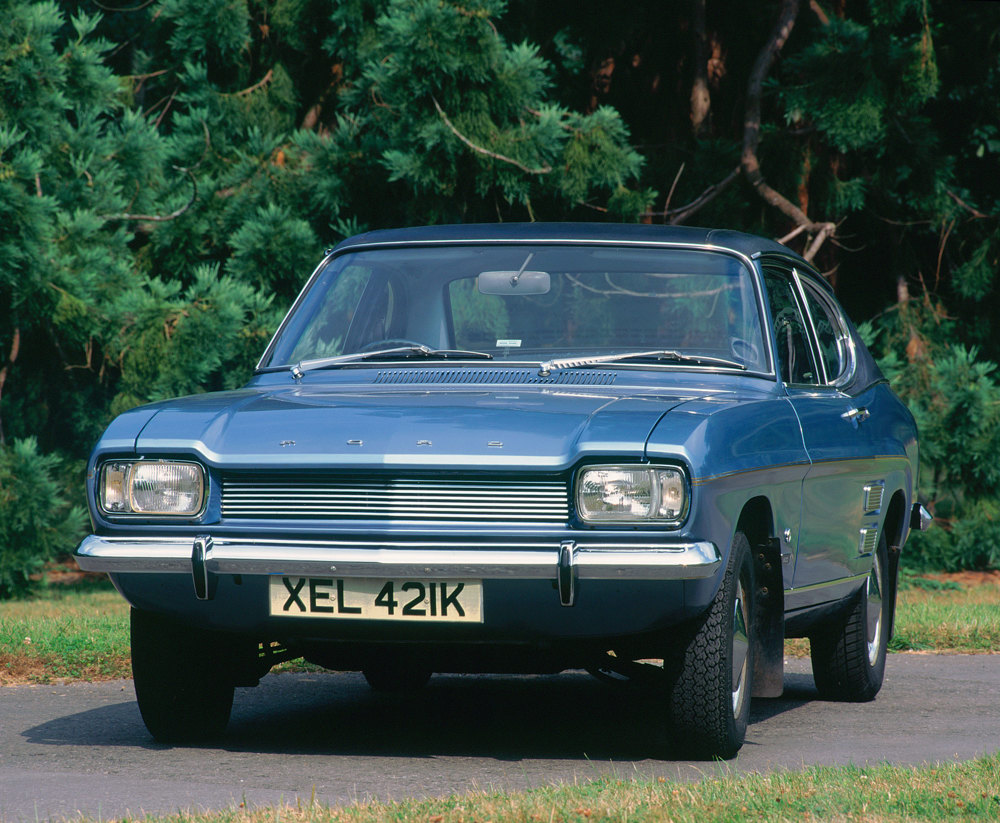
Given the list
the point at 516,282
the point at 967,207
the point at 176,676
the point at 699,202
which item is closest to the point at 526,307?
the point at 516,282

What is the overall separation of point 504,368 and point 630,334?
529 millimetres

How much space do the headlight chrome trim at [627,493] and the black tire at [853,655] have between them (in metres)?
2.47

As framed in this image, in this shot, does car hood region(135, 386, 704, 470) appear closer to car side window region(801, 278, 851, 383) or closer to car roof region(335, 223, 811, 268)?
car roof region(335, 223, 811, 268)

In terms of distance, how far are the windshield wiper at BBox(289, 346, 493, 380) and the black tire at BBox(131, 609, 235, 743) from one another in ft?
3.64

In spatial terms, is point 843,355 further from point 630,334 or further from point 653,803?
point 653,803

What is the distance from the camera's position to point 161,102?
1578cm

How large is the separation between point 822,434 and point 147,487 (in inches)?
101

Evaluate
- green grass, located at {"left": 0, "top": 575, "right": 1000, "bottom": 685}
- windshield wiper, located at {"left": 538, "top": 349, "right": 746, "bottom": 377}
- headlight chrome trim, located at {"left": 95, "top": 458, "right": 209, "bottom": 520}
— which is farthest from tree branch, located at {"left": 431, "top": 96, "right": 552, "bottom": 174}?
headlight chrome trim, located at {"left": 95, "top": 458, "right": 209, "bottom": 520}

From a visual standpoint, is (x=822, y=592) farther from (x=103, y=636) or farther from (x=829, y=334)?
(x=103, y=636)

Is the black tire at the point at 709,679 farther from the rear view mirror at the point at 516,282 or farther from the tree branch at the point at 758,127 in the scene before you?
the tree branch at the point at 758,127

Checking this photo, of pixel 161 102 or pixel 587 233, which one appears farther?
pixel 161 102

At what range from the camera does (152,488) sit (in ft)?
16.9

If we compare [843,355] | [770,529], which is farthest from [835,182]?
[770,529]

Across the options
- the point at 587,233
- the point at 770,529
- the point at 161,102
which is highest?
the point at 161,102
